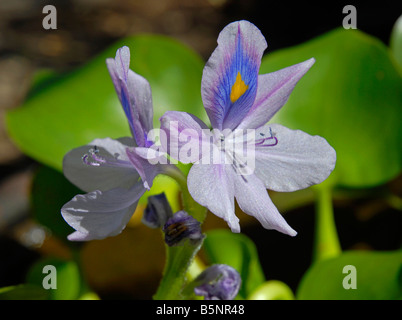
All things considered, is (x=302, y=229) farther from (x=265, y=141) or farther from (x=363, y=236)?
(x=265, y=141)

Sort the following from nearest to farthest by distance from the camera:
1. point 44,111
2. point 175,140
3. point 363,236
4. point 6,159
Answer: point 175,140
point 44,111
point 363,236
point 6,159

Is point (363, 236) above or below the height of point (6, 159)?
below

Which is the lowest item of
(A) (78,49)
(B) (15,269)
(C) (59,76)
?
(B) (15,269)

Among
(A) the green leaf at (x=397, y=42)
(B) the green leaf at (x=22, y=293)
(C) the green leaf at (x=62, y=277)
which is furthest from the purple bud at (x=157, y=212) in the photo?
(A) the green leaf at (x=397, y=42)

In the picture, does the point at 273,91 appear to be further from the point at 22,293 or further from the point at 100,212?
the point at 22,293

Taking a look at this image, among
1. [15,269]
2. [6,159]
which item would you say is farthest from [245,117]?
[6,159]

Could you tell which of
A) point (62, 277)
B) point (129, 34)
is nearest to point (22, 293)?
point (62, 277)

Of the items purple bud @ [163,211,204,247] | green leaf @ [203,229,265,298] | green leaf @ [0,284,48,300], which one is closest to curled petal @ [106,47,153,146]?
purple bud @ [163,211,204,247]

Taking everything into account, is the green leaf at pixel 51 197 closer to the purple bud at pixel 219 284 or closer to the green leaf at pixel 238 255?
the green leaf at pixel 238 255
